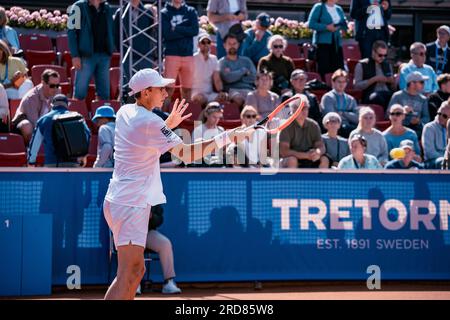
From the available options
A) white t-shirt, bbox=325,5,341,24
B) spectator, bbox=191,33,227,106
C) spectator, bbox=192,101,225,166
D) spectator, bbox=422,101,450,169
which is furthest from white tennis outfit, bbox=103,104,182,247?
white t-shirt, bbox=325,5,341,24

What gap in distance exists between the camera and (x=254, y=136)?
13.1 metres

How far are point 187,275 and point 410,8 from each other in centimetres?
1409

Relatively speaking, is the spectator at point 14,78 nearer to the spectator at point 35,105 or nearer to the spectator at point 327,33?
the spectator at point 35,105

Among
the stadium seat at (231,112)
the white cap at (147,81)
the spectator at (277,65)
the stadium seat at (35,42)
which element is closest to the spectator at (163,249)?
the stadium seat at (231,112)

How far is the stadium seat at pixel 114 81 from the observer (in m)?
16.5

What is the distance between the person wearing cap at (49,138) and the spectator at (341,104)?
13.5 feet

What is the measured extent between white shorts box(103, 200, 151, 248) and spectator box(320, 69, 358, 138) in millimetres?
7492

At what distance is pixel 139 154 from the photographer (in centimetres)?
800

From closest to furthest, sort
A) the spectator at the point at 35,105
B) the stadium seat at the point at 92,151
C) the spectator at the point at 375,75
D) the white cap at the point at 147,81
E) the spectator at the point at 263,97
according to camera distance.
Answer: the white cap at the point at 147,81 < the stadium seat at the point at 92,151 < the spectator at the point at 35,105 < the spectator at the point at 263,97 < the spectator at the point at 375,75

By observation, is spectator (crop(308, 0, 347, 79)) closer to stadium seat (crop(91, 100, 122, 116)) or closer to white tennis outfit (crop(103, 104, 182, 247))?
stadium seat (crop(91, 100, 122, 116))

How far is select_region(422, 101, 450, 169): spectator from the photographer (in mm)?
14438
